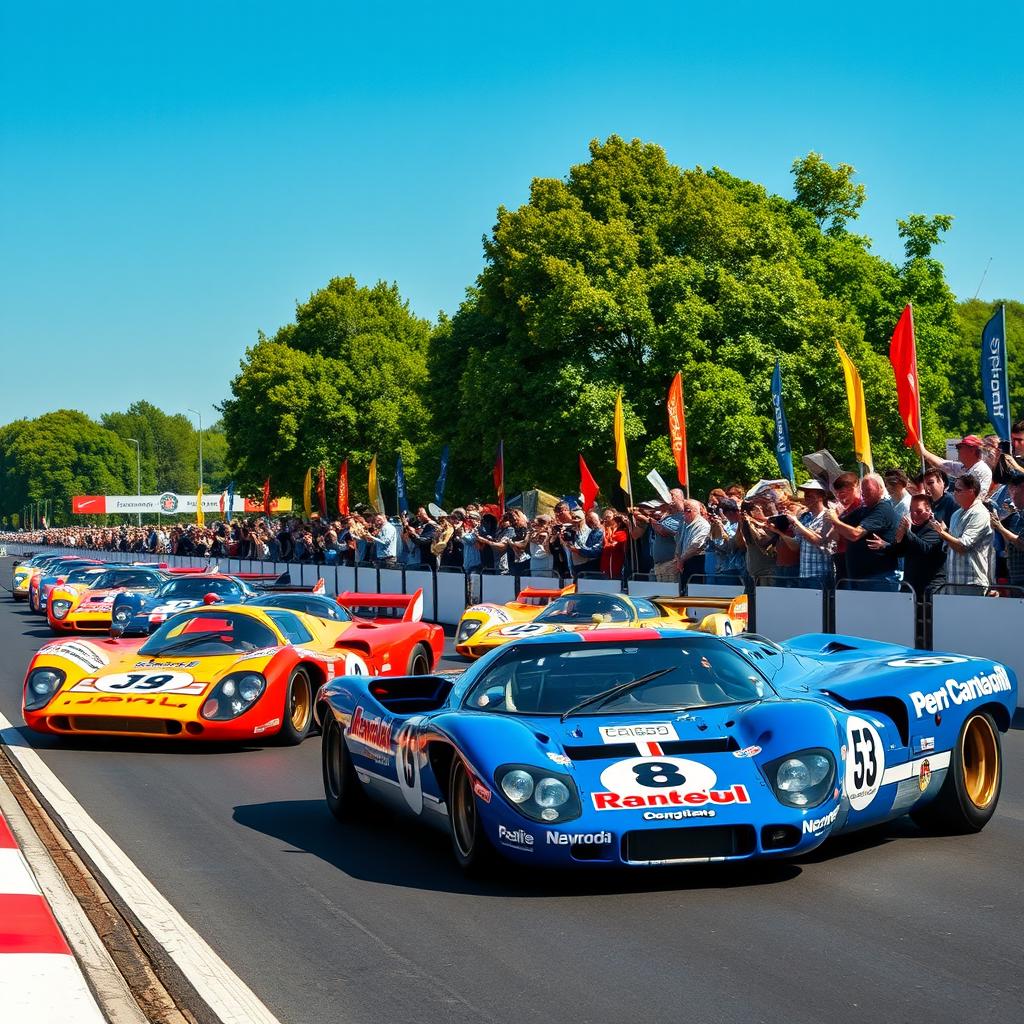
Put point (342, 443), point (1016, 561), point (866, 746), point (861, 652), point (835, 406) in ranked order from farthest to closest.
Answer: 1. point (342, 443)
2. point (835, 406)
3. point (1016, 561)
4. point (861, 652)
5. point (866, 746)

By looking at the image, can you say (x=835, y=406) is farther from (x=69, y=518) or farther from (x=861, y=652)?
(x=69, y=518)

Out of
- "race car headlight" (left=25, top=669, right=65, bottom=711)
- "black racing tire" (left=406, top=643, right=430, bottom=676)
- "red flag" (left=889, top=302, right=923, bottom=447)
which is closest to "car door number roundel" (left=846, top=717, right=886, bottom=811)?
"race car headlight" (left=25, top=669, right=65, bottom=711)

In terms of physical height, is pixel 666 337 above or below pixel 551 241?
below

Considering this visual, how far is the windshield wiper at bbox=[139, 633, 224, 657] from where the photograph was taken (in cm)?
1278

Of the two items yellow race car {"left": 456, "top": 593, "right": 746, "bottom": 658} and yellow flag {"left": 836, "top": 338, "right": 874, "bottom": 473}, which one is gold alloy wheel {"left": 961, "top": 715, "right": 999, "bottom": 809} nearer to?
yellow race car {"left": 456, "top": 593, "right": 746, "bottom": 658}

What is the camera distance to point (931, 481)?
15.2 metres

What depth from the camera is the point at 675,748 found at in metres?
6.80

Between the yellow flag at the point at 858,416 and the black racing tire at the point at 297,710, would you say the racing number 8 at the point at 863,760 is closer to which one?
the black racing tire at the point at 297,710

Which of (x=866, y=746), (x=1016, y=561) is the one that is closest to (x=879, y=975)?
(x=866, y=746)

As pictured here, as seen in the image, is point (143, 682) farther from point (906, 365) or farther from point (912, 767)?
point (906, 365)

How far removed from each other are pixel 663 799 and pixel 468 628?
13522 mm

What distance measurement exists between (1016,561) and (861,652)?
6310 millimetres

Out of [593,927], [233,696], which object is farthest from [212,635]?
[593,927]

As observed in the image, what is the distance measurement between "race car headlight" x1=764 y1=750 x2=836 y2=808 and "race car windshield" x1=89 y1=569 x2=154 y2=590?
73.6 feet
